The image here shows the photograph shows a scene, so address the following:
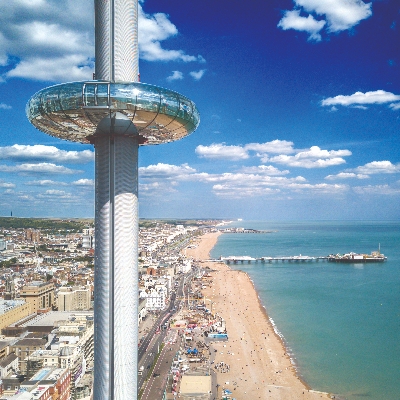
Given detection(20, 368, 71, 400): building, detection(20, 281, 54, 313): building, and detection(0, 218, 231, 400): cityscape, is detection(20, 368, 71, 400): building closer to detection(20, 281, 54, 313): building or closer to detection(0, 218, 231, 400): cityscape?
detection(0, 218, 231, 400): cityscape

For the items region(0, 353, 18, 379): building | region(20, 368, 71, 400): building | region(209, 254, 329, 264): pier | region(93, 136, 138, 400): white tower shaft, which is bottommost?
region(0, 353, 18, 379): building

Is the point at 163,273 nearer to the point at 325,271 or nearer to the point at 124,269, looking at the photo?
the point at 325,271

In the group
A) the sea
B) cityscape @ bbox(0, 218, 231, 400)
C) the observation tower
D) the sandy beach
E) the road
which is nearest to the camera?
the observation tower

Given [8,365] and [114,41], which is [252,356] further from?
[114,41]

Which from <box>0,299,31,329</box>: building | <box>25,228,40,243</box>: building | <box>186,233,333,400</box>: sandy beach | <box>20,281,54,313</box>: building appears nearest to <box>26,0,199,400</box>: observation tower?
<box>186,233,333,400</box>: sandy beach

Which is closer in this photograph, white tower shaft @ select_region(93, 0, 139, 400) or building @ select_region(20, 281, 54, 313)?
white tower shaft @ select_region(93, 0, 139, 400)

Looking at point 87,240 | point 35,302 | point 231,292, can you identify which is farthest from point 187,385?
point 87,240

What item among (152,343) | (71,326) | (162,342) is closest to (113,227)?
(71,326)
